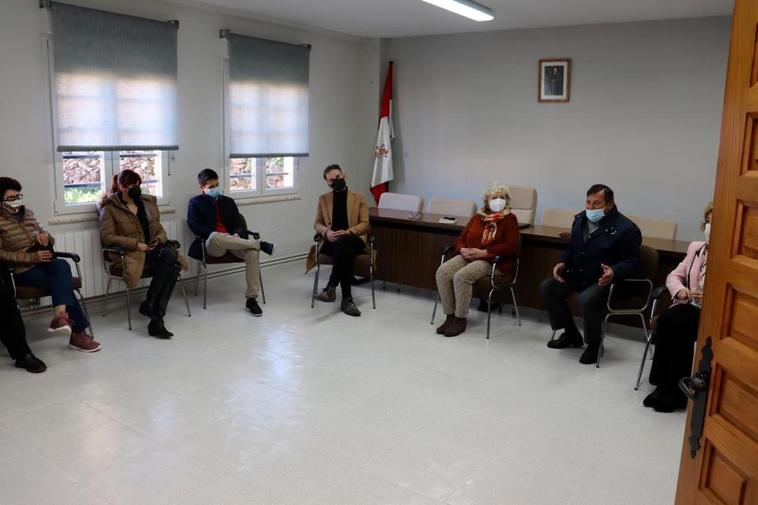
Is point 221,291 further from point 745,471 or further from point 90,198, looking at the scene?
point 745,471

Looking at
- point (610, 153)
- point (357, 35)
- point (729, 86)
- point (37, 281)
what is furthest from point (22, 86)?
point (610, 153)

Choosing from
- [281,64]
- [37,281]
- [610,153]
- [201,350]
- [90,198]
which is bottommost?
[201,350]

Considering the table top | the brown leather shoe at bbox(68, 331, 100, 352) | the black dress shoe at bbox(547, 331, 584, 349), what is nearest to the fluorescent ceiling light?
the table top

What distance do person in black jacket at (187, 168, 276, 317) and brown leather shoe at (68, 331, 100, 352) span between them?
1272 mm

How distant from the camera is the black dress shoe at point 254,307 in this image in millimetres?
5270

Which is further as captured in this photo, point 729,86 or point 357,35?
point 357,35

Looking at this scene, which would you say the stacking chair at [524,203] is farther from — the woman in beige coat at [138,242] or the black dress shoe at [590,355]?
the woman in beige coat at [138,242]

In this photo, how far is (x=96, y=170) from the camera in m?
5.29

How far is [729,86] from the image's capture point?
1.45m

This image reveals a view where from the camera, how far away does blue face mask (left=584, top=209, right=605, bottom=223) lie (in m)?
4.36

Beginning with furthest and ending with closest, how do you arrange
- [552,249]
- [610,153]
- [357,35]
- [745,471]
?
[357,35] < [610,153] < [552,249] < [745,471]

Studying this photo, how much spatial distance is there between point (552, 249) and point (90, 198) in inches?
144

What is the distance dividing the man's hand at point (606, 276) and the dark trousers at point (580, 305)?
67 mm

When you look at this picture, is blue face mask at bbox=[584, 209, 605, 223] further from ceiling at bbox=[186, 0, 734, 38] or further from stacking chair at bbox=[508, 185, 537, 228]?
ceiling at bbox=[186, 0, 734, 38]
